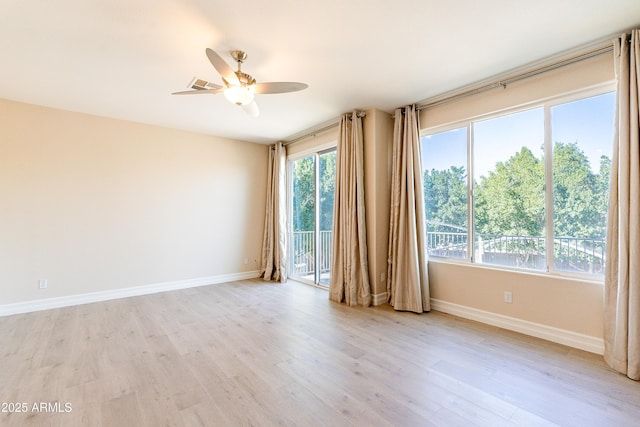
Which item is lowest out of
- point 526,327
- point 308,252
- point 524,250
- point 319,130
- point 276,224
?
point 526,327

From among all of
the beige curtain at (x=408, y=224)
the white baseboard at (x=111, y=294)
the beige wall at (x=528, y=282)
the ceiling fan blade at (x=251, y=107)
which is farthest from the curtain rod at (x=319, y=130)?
the white baseboard at (x=111, y=294)

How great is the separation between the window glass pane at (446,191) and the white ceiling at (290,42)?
0.63m

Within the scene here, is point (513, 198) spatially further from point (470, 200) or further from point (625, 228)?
point (625, 228)

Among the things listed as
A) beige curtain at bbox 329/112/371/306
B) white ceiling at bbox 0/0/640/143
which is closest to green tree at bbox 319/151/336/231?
beige curtain at bbox 329/112/371/306

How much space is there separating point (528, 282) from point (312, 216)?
3230mm

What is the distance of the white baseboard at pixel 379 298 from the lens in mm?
3861

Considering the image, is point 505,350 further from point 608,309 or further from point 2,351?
point 2,351

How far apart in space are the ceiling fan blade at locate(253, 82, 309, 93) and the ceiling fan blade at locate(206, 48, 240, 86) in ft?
0.62

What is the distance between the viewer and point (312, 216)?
509cm

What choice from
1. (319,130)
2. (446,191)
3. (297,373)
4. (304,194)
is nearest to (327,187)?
(304,194)

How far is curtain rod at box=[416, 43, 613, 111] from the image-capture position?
246cm

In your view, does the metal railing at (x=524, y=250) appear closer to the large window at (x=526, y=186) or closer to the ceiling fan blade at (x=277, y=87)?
the large window at (x=526, y=186)

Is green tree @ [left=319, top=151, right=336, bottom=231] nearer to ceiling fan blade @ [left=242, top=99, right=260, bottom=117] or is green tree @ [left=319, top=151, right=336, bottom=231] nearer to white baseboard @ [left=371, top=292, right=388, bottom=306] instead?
white baseboard @ [left=371, top=292, right=388, bottom=306]

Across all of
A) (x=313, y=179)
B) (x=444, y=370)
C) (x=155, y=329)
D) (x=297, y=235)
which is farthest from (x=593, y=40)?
(x=155, y=329)
